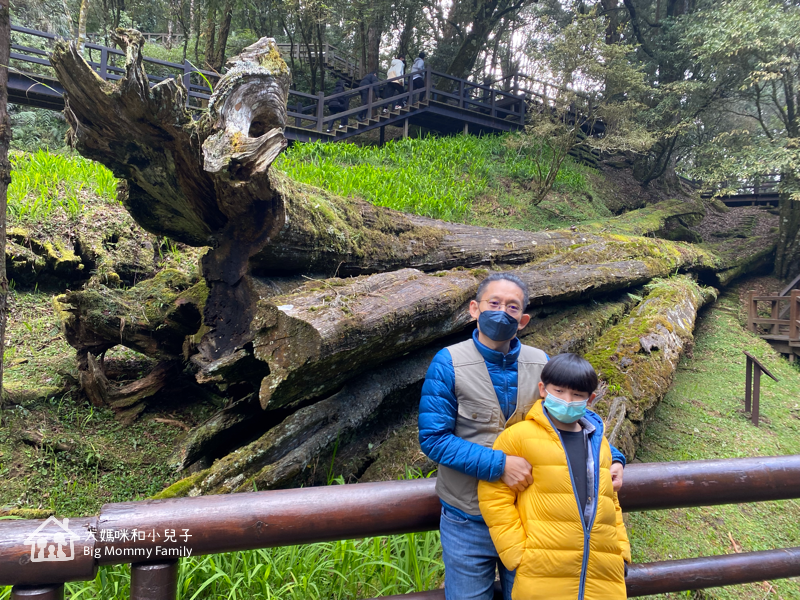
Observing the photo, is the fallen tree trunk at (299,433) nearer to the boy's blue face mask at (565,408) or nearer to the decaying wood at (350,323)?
the decaying wood at (350,323)

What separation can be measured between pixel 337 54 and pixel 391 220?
70.1 ft

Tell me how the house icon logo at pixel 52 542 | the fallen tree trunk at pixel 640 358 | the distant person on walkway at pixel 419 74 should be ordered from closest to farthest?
the house icon logo at pixel 52 542, the fallen tree trunk at pixel 640 358, the distant person on walkway at pixel 419 74

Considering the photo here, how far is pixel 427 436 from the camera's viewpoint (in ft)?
6.21

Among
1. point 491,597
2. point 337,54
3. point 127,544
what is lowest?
point 491,597

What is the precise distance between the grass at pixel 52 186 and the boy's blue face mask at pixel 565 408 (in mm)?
7016

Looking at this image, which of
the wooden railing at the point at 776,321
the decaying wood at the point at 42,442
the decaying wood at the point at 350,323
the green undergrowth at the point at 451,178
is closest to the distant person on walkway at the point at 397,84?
the green undergrowth at the point at 451,178

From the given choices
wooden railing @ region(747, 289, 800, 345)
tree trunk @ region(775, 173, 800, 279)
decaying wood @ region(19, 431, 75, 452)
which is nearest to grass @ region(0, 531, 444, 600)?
decaying wood @ region(19, 431, 75, 452)

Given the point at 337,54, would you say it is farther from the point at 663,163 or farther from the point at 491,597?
the point at 491,597

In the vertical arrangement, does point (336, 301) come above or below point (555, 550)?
above

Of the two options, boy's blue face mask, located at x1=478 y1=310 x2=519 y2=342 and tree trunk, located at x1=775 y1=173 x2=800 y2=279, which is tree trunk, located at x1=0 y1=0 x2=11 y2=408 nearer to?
boy's blue face mask, located at x1=478 y1=310 x2=519 y2=342

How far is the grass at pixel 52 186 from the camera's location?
621 cm

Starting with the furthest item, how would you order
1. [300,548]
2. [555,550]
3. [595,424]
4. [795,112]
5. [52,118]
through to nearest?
1. [52,118]
2. [795,112]
3. [300,548]
4. [595,424]
5. [555,550]

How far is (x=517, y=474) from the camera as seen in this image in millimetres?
1727

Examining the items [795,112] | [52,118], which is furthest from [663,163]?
Result: [52,118]
